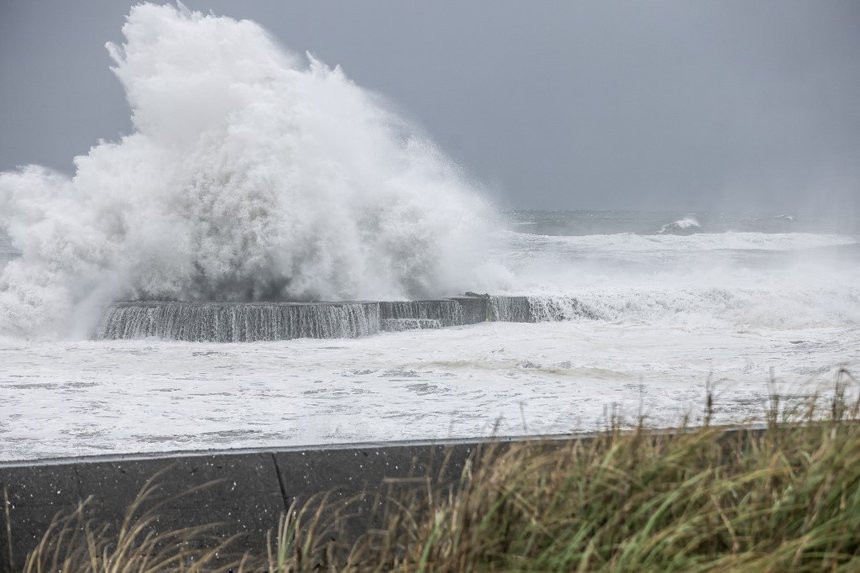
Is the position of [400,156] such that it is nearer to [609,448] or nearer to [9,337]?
[9,337]

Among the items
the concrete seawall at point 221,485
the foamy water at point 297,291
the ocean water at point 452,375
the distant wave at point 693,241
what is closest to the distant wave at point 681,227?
the distant wave at point 693,241

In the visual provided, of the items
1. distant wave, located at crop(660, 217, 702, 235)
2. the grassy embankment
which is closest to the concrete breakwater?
the grassy embankment

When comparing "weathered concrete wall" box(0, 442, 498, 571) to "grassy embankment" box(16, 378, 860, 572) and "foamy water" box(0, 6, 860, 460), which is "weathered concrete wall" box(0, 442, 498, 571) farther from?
"foamy water" box(0, 6, 860, 460)

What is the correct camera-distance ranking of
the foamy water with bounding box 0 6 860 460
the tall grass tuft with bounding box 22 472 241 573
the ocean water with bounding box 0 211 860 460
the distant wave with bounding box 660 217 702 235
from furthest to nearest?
the distant wave with bounding box 660 217 702 235 < the foamy water with bounding box 0 6 860 460 < the ocean water with bounding box 0 211 860 460 < the tall grass tuft with bounding box 22 472 241 573

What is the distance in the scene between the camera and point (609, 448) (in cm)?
212

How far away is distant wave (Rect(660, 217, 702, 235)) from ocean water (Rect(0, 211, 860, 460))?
74.2 ft

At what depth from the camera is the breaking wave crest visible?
14.2 meters

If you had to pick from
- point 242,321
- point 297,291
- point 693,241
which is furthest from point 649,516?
point 693,241

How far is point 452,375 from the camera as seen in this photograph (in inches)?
329

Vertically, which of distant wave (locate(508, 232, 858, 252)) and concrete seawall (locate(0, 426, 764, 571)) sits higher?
distant wave (locate(508, 232, 858, 252))

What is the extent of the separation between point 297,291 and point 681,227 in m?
31.1

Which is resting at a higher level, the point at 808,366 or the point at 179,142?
the point at 179,142

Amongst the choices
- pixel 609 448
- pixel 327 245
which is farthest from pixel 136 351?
pixel 609 448

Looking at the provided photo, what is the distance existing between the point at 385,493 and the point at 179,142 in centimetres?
1334
